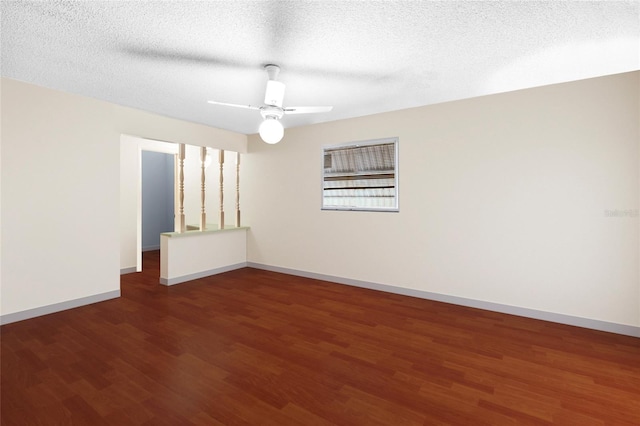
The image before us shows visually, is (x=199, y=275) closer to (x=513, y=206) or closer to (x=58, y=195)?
(x=58, y=195)

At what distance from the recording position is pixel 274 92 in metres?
2.66

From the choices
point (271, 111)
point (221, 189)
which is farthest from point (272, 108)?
point (221, 189)

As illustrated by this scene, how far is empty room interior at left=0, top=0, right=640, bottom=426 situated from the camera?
6.63 ft

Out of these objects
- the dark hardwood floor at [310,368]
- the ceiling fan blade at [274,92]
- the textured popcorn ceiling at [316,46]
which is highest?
the textured popcorn ceiling at [316,46]

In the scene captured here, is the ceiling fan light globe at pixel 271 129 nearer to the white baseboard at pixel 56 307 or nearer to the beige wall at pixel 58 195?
the beige wall at pixel 58 195

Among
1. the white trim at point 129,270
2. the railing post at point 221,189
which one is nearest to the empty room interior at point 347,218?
the white trim at point 129,270

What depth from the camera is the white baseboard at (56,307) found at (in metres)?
3.21

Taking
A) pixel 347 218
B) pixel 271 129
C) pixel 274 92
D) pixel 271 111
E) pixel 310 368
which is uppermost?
pixel 274 92

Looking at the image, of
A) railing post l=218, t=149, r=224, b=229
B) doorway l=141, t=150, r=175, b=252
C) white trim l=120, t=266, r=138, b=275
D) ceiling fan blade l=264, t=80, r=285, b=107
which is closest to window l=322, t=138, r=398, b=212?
railing post l=218, t=149, r=224, b=229

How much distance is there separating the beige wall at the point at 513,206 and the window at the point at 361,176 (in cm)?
14

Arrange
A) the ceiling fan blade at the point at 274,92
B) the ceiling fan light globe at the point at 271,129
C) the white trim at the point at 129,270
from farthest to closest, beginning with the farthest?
the white trim at the point at 129,270
the ceiling fan light globe at the point at 271,129
the ceiling fan blade at the point at 274,92

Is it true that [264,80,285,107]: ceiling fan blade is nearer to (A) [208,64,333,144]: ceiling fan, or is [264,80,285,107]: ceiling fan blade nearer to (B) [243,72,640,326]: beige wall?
(A) [208,64,333,144]: ceiling fan

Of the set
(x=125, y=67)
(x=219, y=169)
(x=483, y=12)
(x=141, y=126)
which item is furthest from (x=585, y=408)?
(x=219, y=169)

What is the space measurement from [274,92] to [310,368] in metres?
2.30
